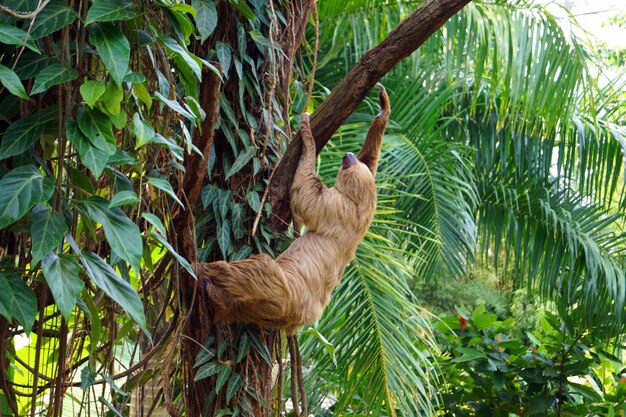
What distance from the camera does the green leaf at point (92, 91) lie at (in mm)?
1833

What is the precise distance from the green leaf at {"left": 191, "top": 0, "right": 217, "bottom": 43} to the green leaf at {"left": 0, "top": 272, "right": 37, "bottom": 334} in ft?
4.78

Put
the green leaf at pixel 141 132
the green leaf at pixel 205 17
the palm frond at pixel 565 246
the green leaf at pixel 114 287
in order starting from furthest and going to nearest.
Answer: the palm frond at pixel 565 246, the green leaf at pixel 205 17, the green leaf at pixel 141 132, the green leaf at pixel 114 287

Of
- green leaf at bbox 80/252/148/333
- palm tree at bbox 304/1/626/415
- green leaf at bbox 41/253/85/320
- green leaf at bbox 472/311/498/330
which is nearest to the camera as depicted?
green leaf at bbox 41/253/85/320

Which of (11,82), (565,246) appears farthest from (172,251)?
(565,246)

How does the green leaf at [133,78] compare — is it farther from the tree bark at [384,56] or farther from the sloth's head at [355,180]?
the sloth's head at [355,180]

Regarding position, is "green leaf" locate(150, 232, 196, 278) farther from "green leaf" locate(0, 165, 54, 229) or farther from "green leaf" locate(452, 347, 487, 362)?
"green leaf" locate(452, 347, 487, 362)

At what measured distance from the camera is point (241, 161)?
343 centimetres

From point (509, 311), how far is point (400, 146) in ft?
24.9

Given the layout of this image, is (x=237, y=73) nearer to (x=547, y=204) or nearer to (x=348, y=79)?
(x=348, y=79)

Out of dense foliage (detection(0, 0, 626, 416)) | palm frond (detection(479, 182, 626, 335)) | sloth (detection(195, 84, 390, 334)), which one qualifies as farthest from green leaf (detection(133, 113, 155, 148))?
palm frond (detection(479, 182, 626, 335))

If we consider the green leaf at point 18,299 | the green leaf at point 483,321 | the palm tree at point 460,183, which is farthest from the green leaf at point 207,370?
the green leaf at point 483,321

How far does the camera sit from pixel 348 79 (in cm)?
327

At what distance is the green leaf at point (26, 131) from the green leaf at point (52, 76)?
142 mm

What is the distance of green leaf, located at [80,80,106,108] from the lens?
1.83m
